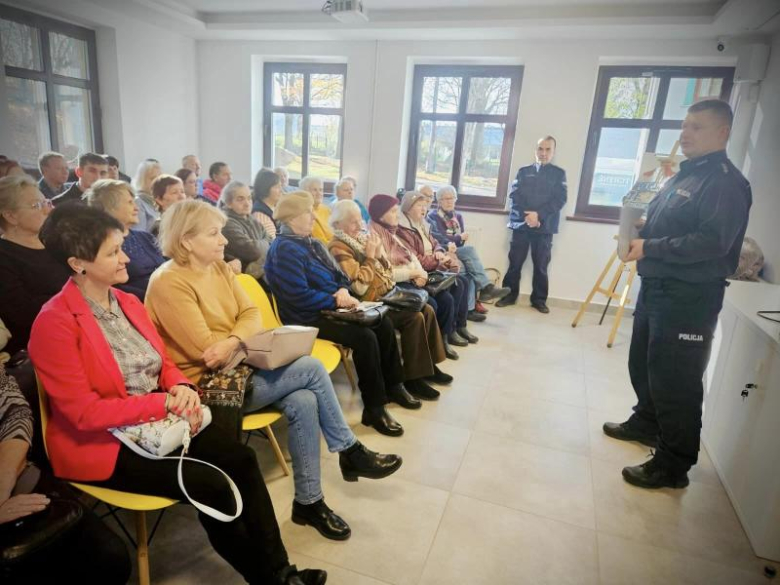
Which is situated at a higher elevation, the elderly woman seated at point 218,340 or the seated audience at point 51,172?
the seated audience at point 51,172

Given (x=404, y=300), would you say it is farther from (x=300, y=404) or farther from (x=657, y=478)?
(x=657, y=478)

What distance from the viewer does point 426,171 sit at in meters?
5.89

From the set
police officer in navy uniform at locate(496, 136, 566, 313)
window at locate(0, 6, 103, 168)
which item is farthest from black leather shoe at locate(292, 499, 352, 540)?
window at locate(0, 6, 103, 168)

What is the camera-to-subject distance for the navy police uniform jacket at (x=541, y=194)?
16.3 ft

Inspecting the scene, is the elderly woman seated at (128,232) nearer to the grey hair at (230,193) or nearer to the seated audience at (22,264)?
the seated audience at (22,264)

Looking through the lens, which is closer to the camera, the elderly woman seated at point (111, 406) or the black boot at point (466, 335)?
the elderly woman seated at point (111, 406)

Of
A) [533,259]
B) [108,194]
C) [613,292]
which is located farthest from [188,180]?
[613,292]

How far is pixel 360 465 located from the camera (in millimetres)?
1964

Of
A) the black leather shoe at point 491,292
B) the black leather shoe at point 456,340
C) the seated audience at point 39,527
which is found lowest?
the black leather shoe at point 456,340

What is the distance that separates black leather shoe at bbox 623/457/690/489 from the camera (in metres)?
2.20

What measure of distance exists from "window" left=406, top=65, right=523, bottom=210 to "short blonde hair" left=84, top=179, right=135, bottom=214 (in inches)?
Result: 152

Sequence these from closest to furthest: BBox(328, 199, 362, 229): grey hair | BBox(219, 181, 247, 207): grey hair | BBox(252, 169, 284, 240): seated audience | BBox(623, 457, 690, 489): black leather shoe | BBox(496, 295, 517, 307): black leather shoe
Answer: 1. BBox(623, 457, 690, 489): black leather shoe
2. BBox(328, 199, 362, 229): grey hair
3. BBox(219, 181, 247, 207): grey hair
4. BBox(252, 169, 284, 240): seated audience
5. BBox(496, 295, 517, 307): black leather shoe

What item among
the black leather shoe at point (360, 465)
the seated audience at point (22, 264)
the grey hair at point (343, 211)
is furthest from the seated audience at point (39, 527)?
the grey hair at point (343, 211)

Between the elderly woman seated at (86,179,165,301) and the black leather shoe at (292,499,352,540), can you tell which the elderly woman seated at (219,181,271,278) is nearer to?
the elderly woman seated at (86,179,165,301)
